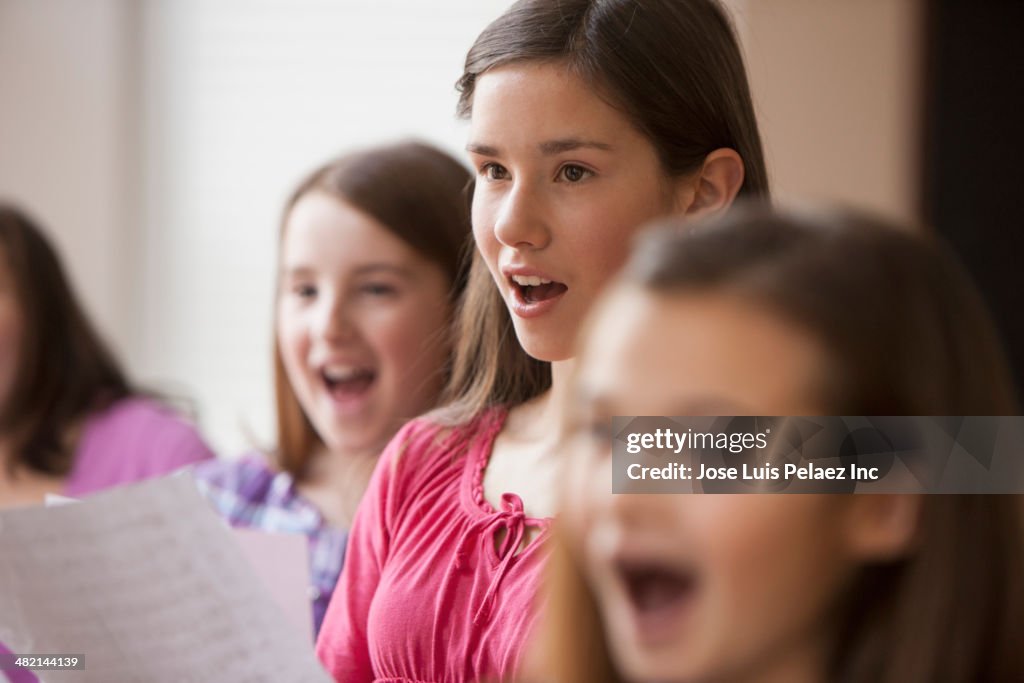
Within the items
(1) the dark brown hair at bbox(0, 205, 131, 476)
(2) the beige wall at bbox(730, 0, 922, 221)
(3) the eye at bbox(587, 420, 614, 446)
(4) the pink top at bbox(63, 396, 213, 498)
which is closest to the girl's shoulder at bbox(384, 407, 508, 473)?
(3) the eye at bbox(587, 420, 614, 446)

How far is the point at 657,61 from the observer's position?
3.09ft

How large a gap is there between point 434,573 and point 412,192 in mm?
621

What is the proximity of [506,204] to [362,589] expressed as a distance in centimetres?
39

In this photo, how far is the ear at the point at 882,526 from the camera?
0.55 meters

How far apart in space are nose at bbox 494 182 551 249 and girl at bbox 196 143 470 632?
0.49 m

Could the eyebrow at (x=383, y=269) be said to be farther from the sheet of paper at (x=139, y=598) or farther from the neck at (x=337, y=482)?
the sheet of paper at (x=139, y=598)

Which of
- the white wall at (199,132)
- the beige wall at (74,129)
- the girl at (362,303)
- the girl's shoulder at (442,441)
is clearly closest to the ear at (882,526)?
the girl's shoulder at (442,441)

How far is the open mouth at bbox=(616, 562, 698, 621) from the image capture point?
535 millimetres

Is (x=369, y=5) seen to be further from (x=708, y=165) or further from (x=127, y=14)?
(x=708, y=165)

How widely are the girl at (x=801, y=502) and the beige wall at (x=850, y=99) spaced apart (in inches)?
84.7

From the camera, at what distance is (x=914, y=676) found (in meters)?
0.54

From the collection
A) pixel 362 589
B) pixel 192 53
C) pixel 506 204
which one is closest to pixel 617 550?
pixel 506 204

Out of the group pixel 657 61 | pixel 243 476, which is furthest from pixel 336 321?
pixel 657 61

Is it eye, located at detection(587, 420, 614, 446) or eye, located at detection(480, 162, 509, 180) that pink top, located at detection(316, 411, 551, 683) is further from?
eye, located at detection(587, 420, 614, 446)
